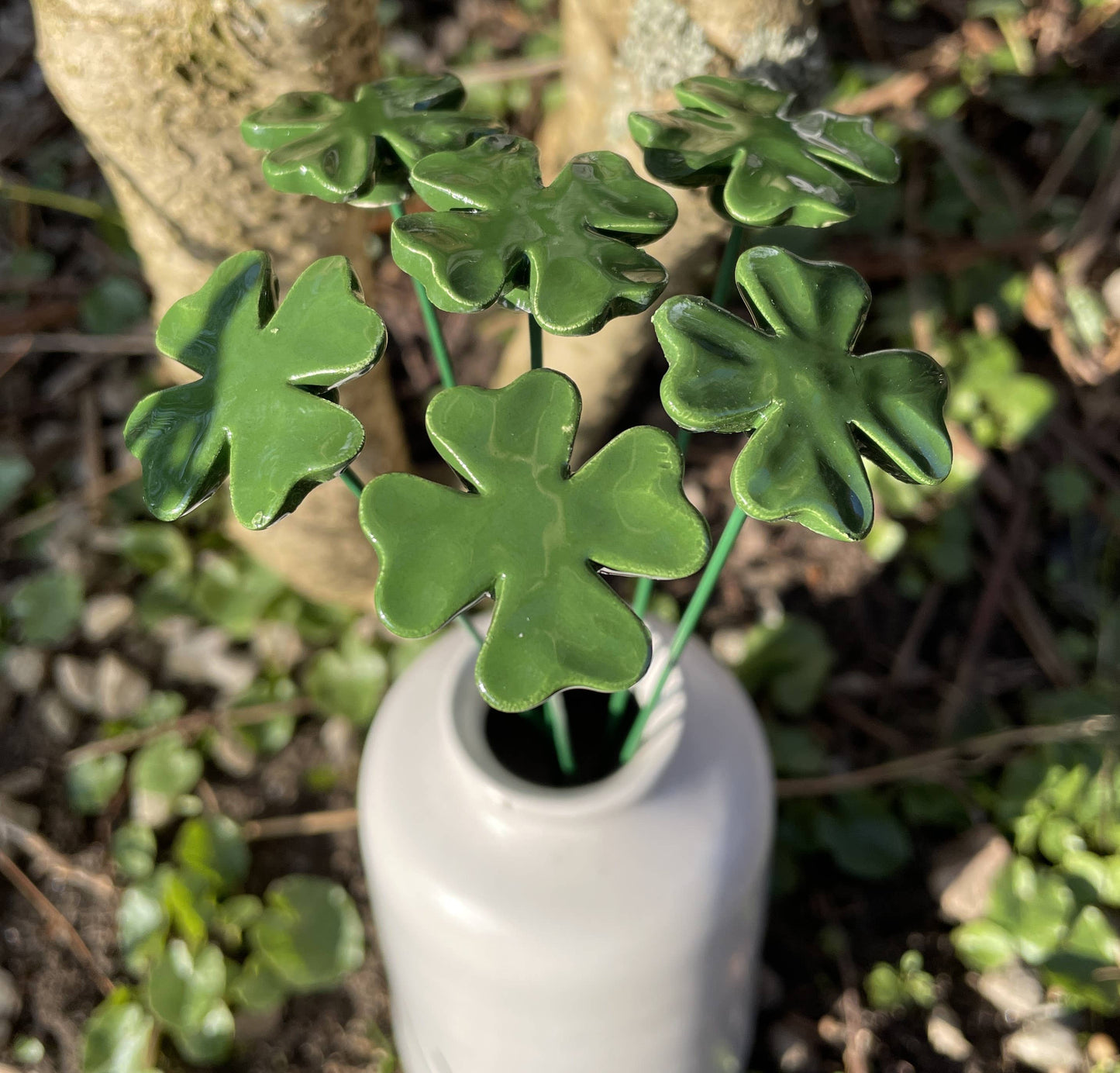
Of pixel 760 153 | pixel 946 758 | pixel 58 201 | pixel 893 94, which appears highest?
pixel 760 153

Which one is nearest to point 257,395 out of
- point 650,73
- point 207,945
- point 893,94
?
point 650,73

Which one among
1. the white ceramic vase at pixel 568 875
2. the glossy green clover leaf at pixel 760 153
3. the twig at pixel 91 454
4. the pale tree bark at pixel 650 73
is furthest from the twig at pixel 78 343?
the glossy green clover leaf at pixel 760 153

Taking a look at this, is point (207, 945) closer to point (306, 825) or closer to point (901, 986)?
point (306, 825)

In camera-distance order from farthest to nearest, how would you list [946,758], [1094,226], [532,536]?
[1094,226], [946,758], [532,536]

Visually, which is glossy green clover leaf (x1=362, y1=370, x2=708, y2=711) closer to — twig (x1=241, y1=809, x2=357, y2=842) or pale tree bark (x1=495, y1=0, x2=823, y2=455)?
pale tree bark (x1=495, y1=0, x2=823, y2=455)

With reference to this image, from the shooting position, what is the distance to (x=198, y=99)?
0.48 meters

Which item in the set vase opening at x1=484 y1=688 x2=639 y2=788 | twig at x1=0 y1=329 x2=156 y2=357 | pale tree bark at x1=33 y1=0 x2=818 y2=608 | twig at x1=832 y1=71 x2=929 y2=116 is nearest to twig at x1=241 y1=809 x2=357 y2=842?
pale tree bark at x1=33 y1=0 x2=818 y2=608

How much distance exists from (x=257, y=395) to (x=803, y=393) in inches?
7.0

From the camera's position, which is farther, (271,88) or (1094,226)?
(1094,226)

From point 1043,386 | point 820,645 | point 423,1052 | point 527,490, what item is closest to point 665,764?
point 527,490

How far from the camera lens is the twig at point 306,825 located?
782mm

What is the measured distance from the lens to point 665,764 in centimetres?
40

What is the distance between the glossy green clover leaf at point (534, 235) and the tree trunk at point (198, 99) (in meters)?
0.20

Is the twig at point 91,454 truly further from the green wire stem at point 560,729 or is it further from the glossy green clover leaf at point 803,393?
the glossy green clover leaf at point 803,393
